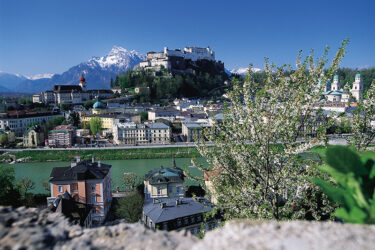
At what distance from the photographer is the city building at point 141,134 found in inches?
1380

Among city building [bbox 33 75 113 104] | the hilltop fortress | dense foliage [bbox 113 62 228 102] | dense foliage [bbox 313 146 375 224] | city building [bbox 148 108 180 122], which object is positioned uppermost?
the hilltop fortress

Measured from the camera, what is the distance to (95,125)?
3978 centimetres

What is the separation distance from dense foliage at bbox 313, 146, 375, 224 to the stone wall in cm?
8

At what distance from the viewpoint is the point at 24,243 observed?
1.35 m

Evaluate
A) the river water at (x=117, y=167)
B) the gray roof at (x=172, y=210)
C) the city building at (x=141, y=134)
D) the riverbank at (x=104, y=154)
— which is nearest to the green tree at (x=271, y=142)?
the gray roof at (x=172, y=210)

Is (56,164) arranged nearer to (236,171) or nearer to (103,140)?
(103,140)

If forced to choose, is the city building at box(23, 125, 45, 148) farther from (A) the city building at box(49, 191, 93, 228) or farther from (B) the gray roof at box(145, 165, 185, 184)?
(A) the city building at box(49, 191, 93, 228)

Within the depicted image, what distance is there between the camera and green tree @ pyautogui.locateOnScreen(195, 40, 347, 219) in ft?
11.1

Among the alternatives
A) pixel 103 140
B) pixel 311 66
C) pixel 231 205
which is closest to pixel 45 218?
pixel 231 205

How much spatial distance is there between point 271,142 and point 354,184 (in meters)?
2.38

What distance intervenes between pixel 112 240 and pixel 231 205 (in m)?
2.40

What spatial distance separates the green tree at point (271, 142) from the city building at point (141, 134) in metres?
31.1

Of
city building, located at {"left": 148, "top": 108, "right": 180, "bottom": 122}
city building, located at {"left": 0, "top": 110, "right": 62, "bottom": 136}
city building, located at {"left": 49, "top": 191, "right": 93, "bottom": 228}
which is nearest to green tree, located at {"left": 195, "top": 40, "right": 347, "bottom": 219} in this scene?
city building, located at {"left": 49, "top": 191, "right": 93, "bottom": 228}

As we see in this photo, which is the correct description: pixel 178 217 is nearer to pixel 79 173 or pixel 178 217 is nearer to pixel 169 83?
pixel 79 173
